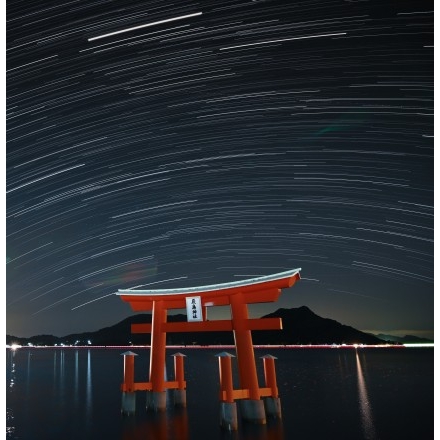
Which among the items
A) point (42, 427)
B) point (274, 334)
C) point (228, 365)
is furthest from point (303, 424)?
point (274, 334)

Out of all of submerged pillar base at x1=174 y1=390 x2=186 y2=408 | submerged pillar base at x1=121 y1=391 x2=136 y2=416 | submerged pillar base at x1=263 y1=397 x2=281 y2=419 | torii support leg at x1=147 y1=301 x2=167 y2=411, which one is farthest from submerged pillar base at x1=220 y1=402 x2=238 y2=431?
submerged pillar base at x1=174 y1=390 x2=186 y2=408

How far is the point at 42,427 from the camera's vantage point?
58.9 ft

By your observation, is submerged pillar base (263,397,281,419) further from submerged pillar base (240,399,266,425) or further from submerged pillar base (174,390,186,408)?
submerged pillar base (174,390,186,408)

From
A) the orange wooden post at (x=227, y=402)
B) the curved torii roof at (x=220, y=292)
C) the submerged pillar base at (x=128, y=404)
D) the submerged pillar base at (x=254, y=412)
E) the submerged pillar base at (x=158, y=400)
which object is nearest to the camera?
the curved torii roof at (x=220, y=292)

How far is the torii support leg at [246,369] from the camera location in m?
12.7

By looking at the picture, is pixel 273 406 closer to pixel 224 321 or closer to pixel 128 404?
pixel 224 321

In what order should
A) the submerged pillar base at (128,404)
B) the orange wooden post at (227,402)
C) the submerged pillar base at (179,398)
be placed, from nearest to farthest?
1. the orange wooden post at (227,402)
2. the submerged pillar base at (128,404)
3. the submerged pillar base at (179,398)

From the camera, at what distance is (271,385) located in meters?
14.0

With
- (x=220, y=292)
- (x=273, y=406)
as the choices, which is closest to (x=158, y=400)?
(x=273, y=406)

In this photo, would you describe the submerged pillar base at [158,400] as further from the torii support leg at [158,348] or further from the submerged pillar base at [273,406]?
the submerged pillar base at [273,406]

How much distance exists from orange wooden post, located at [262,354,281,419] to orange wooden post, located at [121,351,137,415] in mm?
4262

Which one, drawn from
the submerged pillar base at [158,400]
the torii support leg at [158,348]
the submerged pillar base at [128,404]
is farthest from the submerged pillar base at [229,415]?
the submerged pillar base at [128,404]

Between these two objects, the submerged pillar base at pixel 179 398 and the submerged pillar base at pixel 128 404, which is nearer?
the submerged pillar base at pixel 128 404

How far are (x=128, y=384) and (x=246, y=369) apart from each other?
4818 millimetres
